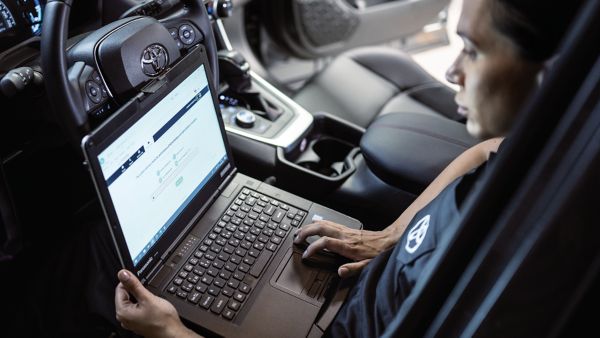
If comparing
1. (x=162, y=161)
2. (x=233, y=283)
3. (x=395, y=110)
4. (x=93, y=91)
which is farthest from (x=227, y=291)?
(x=395, y=110)

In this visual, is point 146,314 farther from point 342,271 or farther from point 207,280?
point 342,271

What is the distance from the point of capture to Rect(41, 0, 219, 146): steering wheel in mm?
737

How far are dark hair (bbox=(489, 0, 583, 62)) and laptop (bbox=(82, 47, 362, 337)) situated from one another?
0.51m

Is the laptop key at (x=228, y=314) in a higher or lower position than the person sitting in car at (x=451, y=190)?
lower

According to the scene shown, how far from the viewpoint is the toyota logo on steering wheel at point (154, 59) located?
0.92 metres

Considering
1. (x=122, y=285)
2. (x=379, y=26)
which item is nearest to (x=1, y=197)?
(x=122, y=285)

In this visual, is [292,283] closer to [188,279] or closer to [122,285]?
[188,279]

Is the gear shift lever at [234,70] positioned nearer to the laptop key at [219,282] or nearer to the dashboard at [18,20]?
the dashboard at [18,20]

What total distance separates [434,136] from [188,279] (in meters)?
0.68

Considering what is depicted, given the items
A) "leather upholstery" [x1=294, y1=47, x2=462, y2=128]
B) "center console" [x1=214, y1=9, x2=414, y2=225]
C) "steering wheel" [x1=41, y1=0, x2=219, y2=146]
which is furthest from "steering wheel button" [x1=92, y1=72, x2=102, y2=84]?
"leather upholstery" [x1=294, y1=47, x2=462, y2=128]

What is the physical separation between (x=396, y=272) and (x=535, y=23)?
16.4 inches

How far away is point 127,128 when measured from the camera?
0.78m

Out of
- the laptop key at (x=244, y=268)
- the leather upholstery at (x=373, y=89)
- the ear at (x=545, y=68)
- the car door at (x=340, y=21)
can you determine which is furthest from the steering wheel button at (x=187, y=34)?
the car door at (x=340, y=21)

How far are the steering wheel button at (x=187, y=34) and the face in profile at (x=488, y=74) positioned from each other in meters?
0.61
